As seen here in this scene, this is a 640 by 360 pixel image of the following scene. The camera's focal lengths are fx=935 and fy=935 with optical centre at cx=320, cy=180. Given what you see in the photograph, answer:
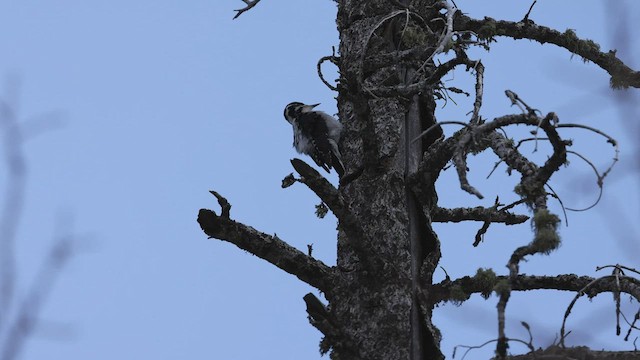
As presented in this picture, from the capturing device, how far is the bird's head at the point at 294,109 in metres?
9.28

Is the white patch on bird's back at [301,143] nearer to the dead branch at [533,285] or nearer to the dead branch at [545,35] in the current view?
the dead branch at [545,35]

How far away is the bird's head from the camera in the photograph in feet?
30.5

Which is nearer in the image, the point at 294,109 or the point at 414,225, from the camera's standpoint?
the point at 414,225

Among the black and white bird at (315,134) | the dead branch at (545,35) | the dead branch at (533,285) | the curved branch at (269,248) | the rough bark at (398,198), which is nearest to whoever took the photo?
the rough bark at (398,198)

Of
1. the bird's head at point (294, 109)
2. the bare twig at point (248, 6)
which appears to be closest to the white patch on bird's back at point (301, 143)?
the bird's head at point (294, 109)

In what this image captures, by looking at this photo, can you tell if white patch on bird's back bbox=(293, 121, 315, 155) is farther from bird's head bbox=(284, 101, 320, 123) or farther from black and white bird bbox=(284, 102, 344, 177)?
bird's head bbox=(284, 101, 320, 123)

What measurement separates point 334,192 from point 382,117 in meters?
1.00

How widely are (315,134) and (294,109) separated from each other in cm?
125

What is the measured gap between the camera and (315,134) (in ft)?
27.5

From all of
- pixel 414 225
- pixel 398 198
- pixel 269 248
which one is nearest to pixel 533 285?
pixel 414 225

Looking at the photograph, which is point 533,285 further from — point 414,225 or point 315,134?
point 315,134

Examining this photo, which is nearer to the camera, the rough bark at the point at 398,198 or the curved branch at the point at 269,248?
the rough bark at the point at 398,198

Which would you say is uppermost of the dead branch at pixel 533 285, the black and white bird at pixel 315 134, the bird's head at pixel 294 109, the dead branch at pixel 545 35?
the bird's head at pixel 294 109

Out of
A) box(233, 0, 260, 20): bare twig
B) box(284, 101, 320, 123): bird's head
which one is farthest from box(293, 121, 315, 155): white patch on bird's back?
box(233, 0, 260, 20): bare twig
